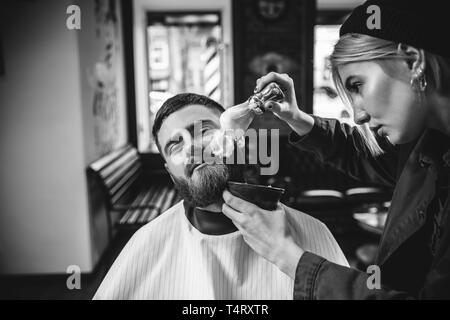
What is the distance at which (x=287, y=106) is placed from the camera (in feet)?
3.62

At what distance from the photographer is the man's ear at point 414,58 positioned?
85 cm

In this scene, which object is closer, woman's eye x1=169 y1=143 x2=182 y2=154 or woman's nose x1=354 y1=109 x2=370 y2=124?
woman's nose x1=354 y1=109 x2=370 y2=124

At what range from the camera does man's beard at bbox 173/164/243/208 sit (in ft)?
3.53

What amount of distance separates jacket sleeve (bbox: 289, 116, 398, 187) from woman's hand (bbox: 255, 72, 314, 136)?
1.2 inches

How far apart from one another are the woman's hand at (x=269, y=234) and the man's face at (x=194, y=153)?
138 mm

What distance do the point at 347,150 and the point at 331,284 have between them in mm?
530

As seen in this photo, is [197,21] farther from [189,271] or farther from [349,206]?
[349,206]

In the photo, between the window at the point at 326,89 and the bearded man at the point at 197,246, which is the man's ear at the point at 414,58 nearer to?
the window at the point at 326,89

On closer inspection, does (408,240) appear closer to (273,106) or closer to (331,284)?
(331,284)

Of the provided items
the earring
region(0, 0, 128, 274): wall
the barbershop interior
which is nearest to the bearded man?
the earring

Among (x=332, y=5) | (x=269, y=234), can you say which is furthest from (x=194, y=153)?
(x=332, y=5)

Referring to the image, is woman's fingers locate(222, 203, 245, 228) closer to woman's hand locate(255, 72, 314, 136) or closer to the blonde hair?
woman's hand locate(255, 72, 314, 136)
